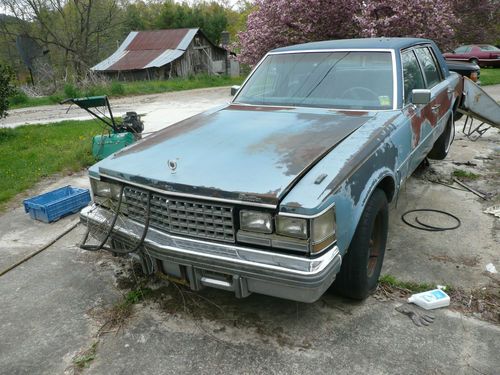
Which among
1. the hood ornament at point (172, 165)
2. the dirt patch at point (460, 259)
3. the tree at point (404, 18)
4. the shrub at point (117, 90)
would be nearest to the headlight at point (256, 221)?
the hood ornament at point (172, 165)

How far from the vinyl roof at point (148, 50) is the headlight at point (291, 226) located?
2732cm

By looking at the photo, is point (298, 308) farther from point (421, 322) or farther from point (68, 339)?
point (68, 339)

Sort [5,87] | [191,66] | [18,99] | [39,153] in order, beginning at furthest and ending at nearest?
[191,66], [18,99], [5,87], [39,153]

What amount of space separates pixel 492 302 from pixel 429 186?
256 cm

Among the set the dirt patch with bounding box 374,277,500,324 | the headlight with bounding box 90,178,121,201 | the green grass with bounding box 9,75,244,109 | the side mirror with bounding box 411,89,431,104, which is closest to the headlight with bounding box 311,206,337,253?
the dirt patch with bounding box 374,277,500,324

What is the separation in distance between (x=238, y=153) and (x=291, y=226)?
2.50ft

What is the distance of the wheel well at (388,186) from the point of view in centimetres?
317

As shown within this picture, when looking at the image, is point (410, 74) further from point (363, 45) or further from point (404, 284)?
point (404, 284)

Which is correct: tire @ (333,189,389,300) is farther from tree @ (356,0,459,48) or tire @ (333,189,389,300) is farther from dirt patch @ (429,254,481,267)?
tree @ (356,0,459,48)

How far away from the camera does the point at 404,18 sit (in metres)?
9.58

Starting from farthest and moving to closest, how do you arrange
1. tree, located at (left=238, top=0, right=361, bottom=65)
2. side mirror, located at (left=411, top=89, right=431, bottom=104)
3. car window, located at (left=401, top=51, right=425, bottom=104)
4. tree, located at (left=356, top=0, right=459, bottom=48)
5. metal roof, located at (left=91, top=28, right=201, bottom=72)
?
metal roof, located at (left=91, top=28, right=201, bottom=72) < tree, located at (left=238, top=0, right=361, bottom=65) < tree, located at (left=356, top=0, right=459, bottom=48) < car window, located at (left=401, top=51, right=425, bottom=104) < side mirror, located at (left=411, top=89, right=431, bottom=104)

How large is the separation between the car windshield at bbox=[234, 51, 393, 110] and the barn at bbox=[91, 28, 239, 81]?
25131mm

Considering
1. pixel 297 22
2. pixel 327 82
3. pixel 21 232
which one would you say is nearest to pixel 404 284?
pixel 327 82

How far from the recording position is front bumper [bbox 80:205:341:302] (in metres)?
2.30
